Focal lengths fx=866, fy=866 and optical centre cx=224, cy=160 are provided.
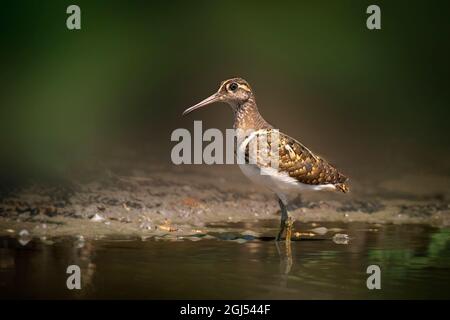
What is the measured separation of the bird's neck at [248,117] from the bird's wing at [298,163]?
8.6 inches

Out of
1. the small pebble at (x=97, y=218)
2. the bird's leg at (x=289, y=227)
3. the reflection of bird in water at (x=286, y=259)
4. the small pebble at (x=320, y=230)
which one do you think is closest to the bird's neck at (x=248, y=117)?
the bird's leg at (x=289, y=227)

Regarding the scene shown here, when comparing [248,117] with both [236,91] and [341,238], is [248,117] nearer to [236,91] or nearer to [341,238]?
[236,91]

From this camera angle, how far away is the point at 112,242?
11.6 metres

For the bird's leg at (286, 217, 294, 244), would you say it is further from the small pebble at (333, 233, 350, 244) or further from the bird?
the small pebble at (333, 233, 350, 244)

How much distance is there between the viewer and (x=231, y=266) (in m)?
10.2

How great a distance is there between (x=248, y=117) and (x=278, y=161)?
38.6 inches

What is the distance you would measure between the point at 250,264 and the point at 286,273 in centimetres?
60

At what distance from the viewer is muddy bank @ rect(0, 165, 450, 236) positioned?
43.0 ft

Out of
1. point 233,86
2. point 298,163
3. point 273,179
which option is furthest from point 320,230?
point 233,86

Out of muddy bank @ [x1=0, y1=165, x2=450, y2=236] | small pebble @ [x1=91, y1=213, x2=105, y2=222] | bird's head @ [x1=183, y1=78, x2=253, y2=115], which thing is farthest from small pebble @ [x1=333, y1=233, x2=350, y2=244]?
small pebble @ [x1=91, y1=213, x2=105, y2=222]

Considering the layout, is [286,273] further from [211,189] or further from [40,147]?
[40,147]

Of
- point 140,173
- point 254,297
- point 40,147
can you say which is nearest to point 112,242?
point 254,297

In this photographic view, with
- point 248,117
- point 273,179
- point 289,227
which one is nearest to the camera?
point 273,179

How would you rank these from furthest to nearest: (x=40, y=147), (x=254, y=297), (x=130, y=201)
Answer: (x=40, y=147)
(x=130, y=201)
(x=254, y=297)
